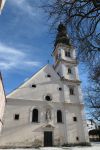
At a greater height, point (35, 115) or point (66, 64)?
point (66, 64)

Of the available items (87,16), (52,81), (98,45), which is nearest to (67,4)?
(87,16)

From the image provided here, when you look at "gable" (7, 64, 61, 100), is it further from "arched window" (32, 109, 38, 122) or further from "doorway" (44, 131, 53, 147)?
"doorway" (44, 131, 53, 147)

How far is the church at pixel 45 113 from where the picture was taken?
20.5 metres

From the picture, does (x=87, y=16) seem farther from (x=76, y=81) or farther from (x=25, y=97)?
(x=76, y=81)

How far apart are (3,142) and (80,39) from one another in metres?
16.7

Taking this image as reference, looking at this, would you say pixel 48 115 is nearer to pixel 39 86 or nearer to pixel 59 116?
pixel 59 116

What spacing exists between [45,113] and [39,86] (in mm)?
4217

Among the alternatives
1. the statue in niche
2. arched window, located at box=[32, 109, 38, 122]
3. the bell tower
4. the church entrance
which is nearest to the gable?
the bell tower

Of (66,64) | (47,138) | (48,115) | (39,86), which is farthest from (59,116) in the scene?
(66,64)

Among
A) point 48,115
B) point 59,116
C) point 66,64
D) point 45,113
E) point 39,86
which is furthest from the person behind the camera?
point 66,64

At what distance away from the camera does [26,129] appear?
817 inches

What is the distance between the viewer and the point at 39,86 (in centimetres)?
2455

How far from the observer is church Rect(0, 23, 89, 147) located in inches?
807

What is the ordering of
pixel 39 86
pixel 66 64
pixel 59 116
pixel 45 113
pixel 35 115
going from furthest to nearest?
pixel 66 64 < pixel 39 86 < pixel 59 116 < pixel 45 113 < pixel 35 115
